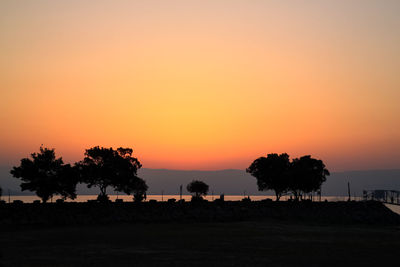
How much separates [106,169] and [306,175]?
52607mm

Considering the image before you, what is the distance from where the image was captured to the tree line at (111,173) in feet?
266

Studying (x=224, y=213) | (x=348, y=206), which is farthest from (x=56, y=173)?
(x=348, y=206)

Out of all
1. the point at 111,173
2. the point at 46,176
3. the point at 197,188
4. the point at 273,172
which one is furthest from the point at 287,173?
the point at 46,176

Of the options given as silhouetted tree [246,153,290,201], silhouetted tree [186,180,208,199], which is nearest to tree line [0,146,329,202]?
silhouetted tree [246,153,290,201]

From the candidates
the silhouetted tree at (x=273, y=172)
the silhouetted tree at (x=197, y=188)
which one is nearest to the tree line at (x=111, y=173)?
the silhouetted tree at (x=273, y=172)

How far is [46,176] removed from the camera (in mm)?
81250

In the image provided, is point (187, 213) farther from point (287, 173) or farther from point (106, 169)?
point (287, 173)

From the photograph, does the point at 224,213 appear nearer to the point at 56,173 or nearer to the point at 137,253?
the point at 56,173

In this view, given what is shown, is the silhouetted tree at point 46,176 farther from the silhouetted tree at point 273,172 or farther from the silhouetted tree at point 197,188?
the silhouetted tree at point 197,188

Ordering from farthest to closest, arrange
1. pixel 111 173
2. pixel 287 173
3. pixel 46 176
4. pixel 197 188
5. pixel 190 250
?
pixel 197 188 < pixel 287 173 < pixel 111 173 < pixel 46 176 < pixel 190 250

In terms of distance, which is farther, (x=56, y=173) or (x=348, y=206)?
(x=348, y=206)

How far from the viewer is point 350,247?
42312mm

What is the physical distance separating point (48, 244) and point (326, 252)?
2493 centimetres

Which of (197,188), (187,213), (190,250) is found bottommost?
(190,250)
